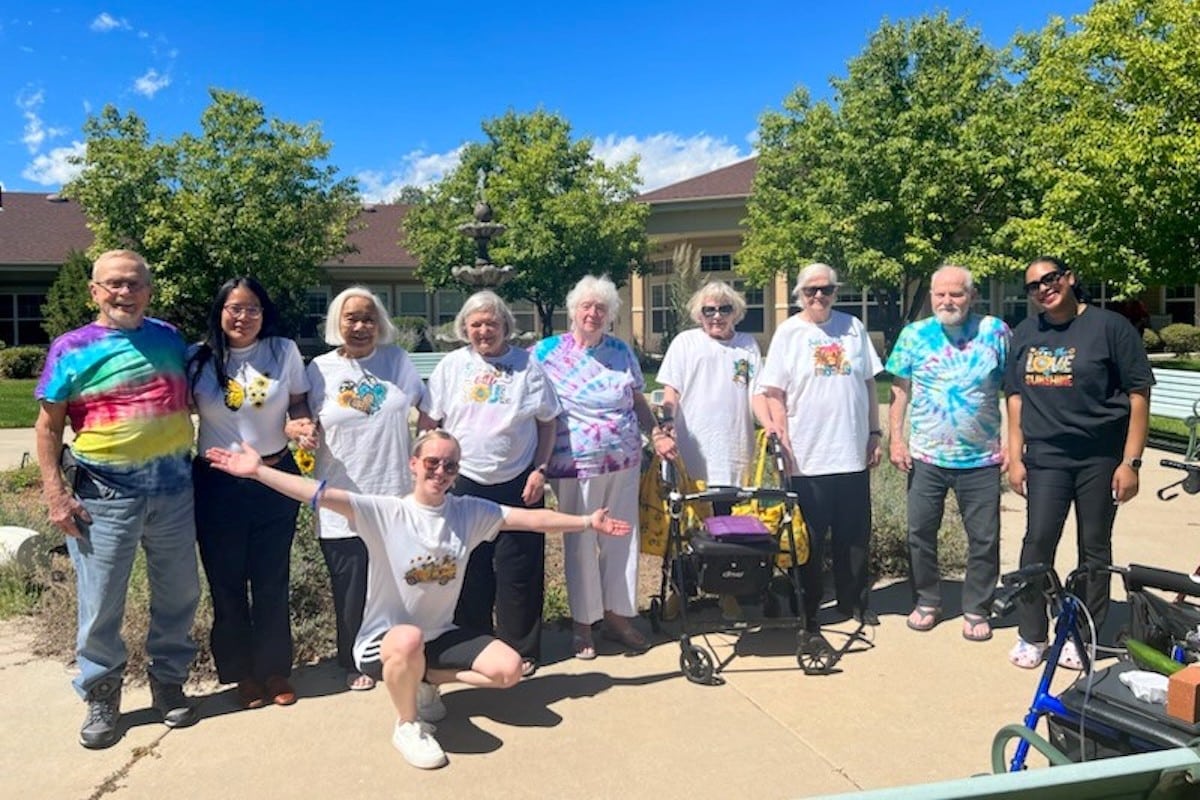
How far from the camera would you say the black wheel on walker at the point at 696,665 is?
13.4ft

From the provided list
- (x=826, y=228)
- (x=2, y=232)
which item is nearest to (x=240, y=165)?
(x=2, y=232)

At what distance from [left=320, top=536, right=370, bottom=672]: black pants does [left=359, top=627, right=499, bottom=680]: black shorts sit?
404 millimetres

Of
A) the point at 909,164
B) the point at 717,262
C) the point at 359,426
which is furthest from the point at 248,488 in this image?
the point at 717,262

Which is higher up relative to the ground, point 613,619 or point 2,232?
point 2,232

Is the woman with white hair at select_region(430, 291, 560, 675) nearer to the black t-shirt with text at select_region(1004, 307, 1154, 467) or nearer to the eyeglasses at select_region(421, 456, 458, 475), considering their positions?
the eyeglasses at select_region(421, 456, 458, 475)

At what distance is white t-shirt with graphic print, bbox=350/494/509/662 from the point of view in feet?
Result: 11.6

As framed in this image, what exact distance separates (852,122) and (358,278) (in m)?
17.8

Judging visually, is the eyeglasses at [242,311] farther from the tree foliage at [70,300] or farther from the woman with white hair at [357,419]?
the tree foliage at [70,300]

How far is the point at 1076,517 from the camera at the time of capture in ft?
14.1

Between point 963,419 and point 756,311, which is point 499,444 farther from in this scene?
point 756,311

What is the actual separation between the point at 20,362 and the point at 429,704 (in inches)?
946

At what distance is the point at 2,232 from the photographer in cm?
2858

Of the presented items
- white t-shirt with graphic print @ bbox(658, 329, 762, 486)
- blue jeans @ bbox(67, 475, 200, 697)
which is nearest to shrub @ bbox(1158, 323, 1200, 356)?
white t-shirt with graphic print @ bbox(658, 329, 762, 486)

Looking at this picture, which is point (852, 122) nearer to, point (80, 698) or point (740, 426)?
point (740, 426)
